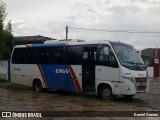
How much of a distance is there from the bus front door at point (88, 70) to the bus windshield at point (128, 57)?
51.6 inches

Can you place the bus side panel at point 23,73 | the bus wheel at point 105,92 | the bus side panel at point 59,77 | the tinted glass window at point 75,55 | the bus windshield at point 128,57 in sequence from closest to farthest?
the bus windshield at point 128,57 → the bus wheel at point 105,92 → the tinted glass window at point 75,55 → the bus side panel at point 59,77 → the bus side panel at point 23,73

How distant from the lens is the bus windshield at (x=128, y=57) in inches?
688

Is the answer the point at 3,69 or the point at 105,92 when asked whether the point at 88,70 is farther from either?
the point at 3,69

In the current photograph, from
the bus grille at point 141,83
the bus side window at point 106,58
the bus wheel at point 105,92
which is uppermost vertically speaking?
the bus side window at point 106,58

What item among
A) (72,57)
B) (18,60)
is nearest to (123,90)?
(72,57)

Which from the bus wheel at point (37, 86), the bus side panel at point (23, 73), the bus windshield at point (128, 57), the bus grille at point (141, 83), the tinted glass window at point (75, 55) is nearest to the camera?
the bus grille at point (141, 83)

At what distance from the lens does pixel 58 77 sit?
20641 mm

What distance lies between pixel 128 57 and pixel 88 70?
2.20 metres

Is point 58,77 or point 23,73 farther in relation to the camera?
point 23,73

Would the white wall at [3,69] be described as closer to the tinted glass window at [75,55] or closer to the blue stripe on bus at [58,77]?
the blue stripe on bus at [58,77]

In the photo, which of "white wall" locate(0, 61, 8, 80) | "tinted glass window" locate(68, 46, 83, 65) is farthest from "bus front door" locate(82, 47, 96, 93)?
"white wall" locate(0, 61, 8, 80)

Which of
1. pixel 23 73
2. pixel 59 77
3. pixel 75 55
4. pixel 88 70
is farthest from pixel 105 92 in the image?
pixel 23 73

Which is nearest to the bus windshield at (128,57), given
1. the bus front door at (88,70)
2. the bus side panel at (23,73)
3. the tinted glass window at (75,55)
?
the bus front door at (88,70)

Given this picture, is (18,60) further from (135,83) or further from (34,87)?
(135,83)
